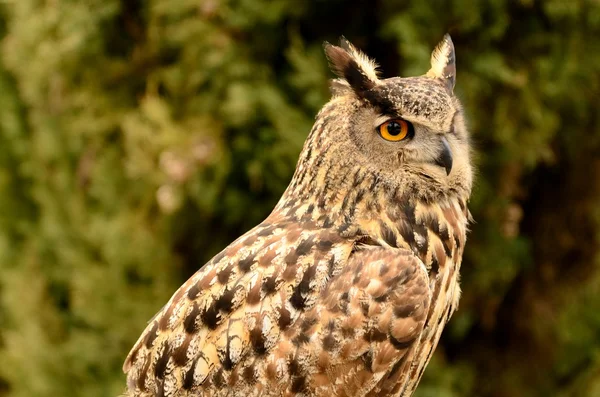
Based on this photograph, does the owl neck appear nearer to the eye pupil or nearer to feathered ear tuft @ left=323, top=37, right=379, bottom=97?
the eye pupil

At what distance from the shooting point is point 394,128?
244cm

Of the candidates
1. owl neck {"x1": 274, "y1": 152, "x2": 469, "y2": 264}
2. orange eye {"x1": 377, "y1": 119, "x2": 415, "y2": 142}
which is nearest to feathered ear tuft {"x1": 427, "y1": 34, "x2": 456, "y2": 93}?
orange eye {"x1": 377, "y1": 119, "x2": 415, "y2": 142}

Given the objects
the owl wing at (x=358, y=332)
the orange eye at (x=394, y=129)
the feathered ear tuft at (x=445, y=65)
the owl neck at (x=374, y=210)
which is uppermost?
the feathered ear tuft at (x=445, y=65)

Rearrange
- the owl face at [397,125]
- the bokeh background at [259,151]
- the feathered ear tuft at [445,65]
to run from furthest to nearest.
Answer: the bokeh background at [259,151]
the feathered ear tuft at [445,65]
the owl face at [397,125]

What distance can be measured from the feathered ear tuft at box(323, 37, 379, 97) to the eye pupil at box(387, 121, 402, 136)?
13 centimetres

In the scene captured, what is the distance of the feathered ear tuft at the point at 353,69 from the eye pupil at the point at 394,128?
5.1 inches

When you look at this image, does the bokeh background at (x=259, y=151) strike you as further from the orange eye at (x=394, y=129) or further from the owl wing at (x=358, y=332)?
the owl wing at (x=358, y=332)

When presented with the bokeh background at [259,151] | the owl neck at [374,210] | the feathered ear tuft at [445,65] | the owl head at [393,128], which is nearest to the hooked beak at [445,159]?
the owl head at [393,128]

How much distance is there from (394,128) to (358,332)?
0.65 meters

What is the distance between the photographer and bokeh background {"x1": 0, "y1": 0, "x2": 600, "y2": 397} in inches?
167

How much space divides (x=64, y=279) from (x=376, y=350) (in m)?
3.70

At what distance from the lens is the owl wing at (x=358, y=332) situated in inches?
86.3

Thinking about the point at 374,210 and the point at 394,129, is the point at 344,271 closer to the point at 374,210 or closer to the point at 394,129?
the point at 374,210

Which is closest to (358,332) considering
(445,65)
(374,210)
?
(374,210)
